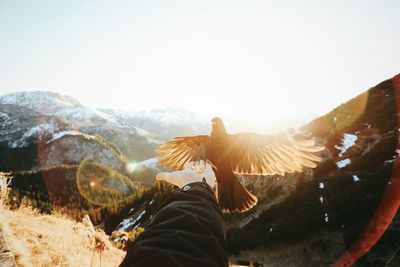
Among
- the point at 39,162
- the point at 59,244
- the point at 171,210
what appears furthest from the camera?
the point at 39,162

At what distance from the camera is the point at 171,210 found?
1123 mm

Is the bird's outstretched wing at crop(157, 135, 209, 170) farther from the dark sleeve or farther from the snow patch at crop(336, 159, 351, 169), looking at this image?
the snow patch at crop(336, 159, 351, 169)

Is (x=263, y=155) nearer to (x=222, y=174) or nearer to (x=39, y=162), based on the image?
(x=222, y=174)

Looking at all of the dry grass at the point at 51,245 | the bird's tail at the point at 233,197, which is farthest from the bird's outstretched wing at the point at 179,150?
the dry grass at the point at 51,245

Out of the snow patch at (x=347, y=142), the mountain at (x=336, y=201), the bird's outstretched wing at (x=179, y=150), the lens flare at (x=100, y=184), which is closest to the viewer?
the bird's outstretched wing at (x=179, y=150)

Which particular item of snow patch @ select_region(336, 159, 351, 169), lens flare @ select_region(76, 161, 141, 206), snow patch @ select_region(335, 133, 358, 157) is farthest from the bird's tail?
lens flare @ select_region(76, 161, 141, 206)

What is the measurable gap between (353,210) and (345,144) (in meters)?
9.04

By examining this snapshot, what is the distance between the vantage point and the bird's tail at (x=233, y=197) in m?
3.61

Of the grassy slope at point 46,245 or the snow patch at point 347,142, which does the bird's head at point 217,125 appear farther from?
the snow patch at point 347,142

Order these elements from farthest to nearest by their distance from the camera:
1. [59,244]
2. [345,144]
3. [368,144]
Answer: [345,144] < [368,144] < [59,244]

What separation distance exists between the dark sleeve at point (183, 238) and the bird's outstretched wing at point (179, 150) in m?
3.21

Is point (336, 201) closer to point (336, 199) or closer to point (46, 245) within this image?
point (336, 199)

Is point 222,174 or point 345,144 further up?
point 222,174

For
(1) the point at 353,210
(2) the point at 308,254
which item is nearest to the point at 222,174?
(2) the point at 308,254
